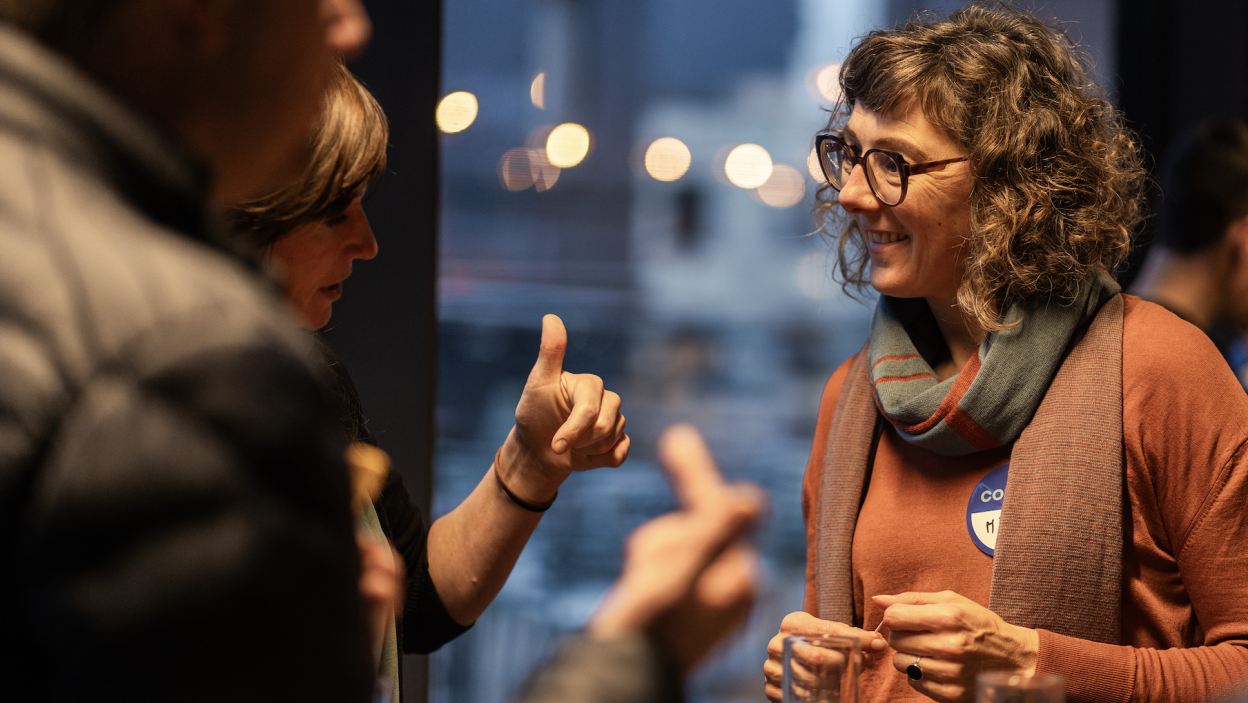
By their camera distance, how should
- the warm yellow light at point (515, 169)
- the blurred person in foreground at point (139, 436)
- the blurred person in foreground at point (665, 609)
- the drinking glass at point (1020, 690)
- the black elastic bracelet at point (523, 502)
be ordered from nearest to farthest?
the blurred person in foreground at point (139, 436) < the blurred person in foreground at point (665, 609) < the drinking glass at point (1020, 690) < the black elastic bracelet at point (523, 502) < the warm yellow light at point (515, 169)

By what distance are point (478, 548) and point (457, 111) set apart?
58.5 inches

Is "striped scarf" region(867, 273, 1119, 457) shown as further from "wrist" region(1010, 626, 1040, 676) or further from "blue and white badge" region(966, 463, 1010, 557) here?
"wrist" region(1010, 626, 1040, 676)

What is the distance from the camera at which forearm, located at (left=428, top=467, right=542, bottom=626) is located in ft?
5.54

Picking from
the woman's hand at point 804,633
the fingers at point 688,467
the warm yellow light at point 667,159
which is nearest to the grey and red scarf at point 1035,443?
the woman's hand at point 804,633

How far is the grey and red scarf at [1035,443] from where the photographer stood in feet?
4.81

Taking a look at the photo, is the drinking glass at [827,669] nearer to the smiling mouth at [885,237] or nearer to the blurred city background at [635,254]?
the smiling mouth at [885,237]

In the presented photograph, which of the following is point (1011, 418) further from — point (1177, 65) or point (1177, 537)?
point (1177, 65)

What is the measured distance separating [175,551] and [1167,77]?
3445mm

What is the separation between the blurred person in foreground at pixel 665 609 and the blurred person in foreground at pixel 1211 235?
8.19 ft

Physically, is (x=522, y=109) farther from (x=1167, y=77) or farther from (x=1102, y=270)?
(x=1167, y=77)

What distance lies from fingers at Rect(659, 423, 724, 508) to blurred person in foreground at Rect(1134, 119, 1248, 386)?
2.38m

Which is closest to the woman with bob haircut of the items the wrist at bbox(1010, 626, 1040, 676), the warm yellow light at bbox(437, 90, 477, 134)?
the wrist at bbox(1010, 626, 1040, 676)

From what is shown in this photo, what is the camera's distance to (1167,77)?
3.07 m

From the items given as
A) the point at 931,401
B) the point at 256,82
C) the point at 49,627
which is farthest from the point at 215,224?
the point at 931,401
